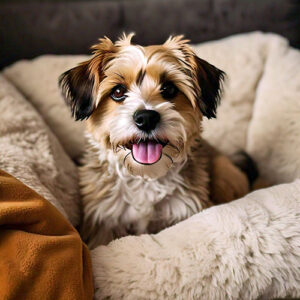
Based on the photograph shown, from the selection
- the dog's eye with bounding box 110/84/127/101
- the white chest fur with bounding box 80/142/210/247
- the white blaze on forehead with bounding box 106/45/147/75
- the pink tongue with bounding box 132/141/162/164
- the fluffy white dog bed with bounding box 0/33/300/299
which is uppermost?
the white blaze on forehead with bounding box 106/45/147/75

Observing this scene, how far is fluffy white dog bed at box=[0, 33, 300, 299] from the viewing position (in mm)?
908

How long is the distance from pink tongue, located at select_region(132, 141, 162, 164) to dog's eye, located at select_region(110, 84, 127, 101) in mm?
162

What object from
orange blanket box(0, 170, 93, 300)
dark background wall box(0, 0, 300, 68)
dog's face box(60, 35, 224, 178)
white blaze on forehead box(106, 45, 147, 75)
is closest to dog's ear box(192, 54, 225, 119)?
dog's face box(60, 35, 224, 178)

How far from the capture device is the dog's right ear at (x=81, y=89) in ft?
3.60

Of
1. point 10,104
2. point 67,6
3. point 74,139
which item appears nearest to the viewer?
point 10,104

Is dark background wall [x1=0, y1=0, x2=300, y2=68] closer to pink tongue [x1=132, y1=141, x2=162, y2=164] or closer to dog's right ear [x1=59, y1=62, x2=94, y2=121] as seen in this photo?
dog's right ear [x1=59, y1=62, x2=94, y2=121]


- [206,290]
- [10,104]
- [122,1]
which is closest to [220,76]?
[206,290]

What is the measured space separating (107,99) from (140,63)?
156 millimetres

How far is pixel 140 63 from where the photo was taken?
1073 millimetres

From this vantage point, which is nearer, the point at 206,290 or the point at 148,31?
the point at 206,290

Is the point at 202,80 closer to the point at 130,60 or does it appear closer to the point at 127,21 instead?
the point at 130,60

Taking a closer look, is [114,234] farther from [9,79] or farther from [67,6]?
[67,6]

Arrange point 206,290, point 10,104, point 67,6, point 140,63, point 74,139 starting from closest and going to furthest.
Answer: point 206,290, point 140,63, point 10,104, point 74,139, point 67,6

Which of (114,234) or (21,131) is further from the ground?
(21,131)
